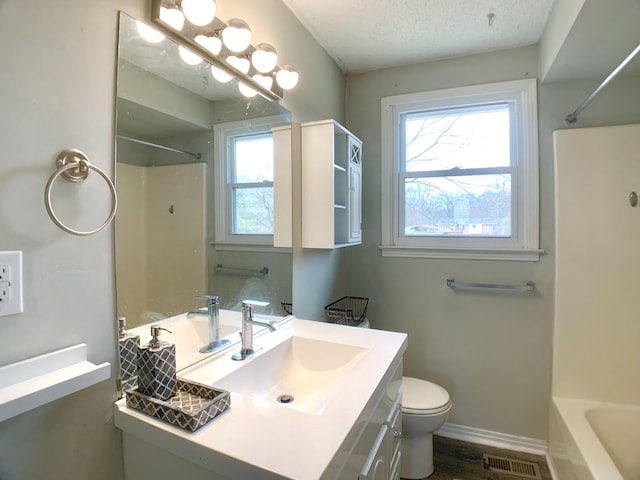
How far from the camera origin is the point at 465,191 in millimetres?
2248

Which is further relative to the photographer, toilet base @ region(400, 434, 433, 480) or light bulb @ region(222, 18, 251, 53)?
toilet base @ region(400, 434, 433, 480)

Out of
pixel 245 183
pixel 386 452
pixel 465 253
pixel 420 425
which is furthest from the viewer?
pixel 465 253

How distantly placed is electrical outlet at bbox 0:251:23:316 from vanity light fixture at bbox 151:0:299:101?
2.41 feet

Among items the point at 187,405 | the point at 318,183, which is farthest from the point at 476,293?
the point at 187,405

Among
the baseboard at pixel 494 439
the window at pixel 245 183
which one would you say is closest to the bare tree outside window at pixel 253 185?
the window at pixel 245 183

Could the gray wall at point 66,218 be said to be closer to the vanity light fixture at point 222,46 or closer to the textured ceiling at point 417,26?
the vanity light fixture at point 222,46

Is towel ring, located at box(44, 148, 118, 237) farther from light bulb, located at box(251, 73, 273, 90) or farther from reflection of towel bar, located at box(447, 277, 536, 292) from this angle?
reflection of towel bar, located at box(447, 277, 536, 292)

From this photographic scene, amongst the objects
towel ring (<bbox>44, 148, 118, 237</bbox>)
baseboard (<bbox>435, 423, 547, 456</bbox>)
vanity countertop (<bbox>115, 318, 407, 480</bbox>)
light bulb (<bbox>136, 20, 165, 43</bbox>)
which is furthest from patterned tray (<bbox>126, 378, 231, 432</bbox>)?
baseboard (<bbox>435, 423, 547, 456</bbox>)

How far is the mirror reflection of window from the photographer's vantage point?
1.39 metres

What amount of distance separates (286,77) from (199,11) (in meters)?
0.51

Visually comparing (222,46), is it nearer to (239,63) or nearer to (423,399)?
(239,63)

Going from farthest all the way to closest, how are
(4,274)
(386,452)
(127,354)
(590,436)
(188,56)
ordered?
1. (590,436)
2. (386,452)
3. (188,56)
4. (127,354)
5. (4,274)

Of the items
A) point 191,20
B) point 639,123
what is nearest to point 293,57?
point 191,20

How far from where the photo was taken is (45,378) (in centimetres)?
71
